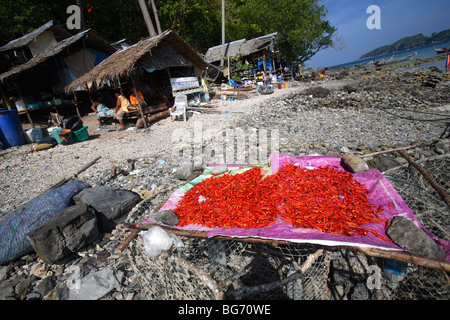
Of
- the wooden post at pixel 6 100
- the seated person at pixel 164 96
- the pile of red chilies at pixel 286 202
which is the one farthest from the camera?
the seated person at pixel 164 96

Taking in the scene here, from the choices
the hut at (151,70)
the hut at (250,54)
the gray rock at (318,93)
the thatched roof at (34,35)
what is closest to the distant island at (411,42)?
the hut at (250,54)

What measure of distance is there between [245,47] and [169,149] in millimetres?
18691

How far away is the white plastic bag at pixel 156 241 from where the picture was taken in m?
2.38

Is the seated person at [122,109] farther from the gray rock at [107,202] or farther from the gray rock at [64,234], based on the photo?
the gray rock at [64,234]

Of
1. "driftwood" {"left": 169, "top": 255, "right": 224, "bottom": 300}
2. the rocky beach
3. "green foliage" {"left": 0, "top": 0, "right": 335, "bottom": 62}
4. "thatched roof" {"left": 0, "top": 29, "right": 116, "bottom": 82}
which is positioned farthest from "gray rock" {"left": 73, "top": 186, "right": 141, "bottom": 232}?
"green foliage" {"left": 0, "top": 0, "right": 335, "bottom": 62}

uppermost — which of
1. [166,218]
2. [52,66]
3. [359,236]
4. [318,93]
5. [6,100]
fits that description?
[52,66]

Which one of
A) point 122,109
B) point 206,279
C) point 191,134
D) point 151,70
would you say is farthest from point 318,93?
point 206,279

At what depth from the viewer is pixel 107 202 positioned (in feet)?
12.5

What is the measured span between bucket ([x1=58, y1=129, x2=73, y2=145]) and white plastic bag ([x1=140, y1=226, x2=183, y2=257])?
8309mm

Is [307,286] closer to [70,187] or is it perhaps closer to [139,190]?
[139,190]

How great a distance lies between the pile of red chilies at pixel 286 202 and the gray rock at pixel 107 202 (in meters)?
1.20

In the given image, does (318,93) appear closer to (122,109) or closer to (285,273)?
(122,109)

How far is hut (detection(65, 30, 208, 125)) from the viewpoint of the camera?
9.29 m

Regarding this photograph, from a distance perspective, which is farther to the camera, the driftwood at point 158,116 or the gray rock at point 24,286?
the driftwood at point 158,116
